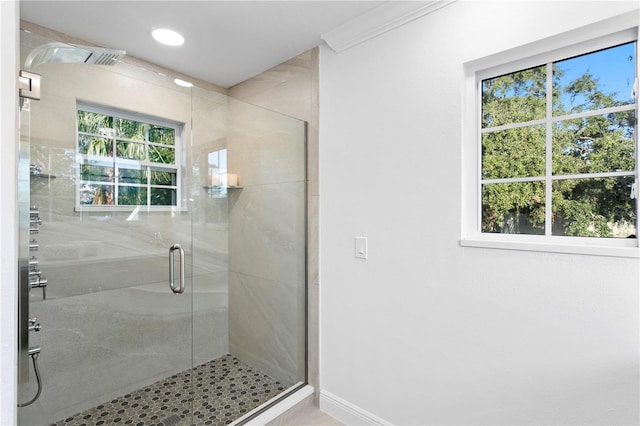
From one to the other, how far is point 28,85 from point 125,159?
0.60 meters

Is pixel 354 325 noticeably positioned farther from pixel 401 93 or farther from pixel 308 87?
pixel 308 87

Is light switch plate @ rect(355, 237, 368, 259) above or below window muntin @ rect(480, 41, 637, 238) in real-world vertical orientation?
below

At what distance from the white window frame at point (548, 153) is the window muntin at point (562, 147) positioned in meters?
0.03

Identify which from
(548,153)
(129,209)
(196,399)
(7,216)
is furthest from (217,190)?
(548,153)

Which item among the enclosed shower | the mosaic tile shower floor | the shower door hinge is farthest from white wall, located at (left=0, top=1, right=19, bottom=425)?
the mosaic tile shower floor

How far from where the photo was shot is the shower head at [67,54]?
3.80 feet

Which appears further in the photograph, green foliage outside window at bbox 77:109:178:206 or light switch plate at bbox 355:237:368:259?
light switch plate at bbox 355:237:368:259

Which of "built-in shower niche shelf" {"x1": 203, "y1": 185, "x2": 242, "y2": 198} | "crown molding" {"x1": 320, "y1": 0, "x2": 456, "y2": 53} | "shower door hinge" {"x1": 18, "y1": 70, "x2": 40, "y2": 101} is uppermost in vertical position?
"crown molding" {"x1": 320, "y1": 0, "x2": 456, "y2": 53}

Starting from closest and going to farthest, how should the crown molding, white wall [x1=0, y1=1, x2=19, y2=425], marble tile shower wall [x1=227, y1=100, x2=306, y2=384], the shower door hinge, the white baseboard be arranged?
white wall [x1=0, y1=1, x2=19, y2=425]
the shower door hinge
the crown molding
the white baseboard
marble tile shower wall [x1=227, y1=100, x2=306, y2=384]

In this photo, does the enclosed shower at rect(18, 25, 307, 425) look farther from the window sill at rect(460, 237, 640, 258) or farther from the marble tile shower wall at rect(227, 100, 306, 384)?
the window sill at rect(460, 237, 640, 258)

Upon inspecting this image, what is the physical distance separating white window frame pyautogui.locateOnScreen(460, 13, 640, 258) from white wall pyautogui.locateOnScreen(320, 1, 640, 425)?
0.04 m

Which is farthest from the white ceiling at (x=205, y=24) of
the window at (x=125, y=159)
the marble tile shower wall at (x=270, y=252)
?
the window at (x=125, y=159)

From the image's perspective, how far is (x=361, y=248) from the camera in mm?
1840

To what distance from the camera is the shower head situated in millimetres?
1159
